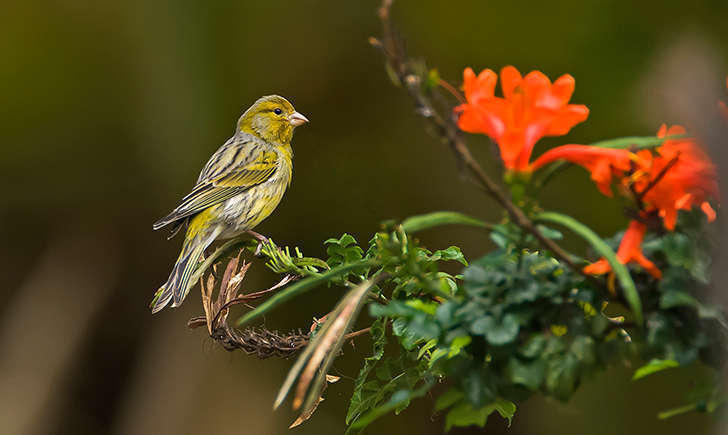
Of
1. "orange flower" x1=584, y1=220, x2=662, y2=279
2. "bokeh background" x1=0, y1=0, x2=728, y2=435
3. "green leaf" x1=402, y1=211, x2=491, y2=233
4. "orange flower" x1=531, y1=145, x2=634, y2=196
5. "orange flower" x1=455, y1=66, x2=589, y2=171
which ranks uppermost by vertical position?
"orange flower" x1=455, y1=66, x2=589, y2=171

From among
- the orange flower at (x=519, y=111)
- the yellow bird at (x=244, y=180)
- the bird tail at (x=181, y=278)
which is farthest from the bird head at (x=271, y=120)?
the orange flower at (x=519, y=111)

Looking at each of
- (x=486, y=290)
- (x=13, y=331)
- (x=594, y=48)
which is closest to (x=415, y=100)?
(x=486, y=290)

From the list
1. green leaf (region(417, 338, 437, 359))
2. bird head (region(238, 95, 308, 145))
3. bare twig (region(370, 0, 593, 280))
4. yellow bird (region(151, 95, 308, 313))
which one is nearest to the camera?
bare twig (region(370, 0, 593, 280))

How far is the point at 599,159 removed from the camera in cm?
52

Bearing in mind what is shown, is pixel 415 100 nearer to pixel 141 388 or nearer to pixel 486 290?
pixel 486 290

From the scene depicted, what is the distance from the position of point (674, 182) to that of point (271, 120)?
1.09 metres

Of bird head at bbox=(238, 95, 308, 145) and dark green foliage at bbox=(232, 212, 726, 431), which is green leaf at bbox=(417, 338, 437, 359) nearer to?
dark green foliage at bbox=(232, 212, 726, 431)

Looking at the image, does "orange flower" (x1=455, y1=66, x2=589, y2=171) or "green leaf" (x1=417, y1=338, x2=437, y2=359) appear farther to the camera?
"green leaf" (x1=417, y1=338, x2=437, y2=359)

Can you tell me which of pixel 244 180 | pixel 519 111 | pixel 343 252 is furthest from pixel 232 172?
pixel 519 111

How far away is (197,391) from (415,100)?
6.26ft

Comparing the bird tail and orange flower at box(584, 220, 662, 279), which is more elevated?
orange flower at box(584, 220, 662, 279)

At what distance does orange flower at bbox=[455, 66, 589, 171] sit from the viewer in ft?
1.73

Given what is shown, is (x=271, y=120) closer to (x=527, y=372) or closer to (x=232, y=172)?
(x=232, y=172)

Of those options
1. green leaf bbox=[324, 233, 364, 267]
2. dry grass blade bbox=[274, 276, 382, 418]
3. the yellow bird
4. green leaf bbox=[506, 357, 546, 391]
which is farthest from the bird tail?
green leaf bbox=[506, 357, 546, 391]
